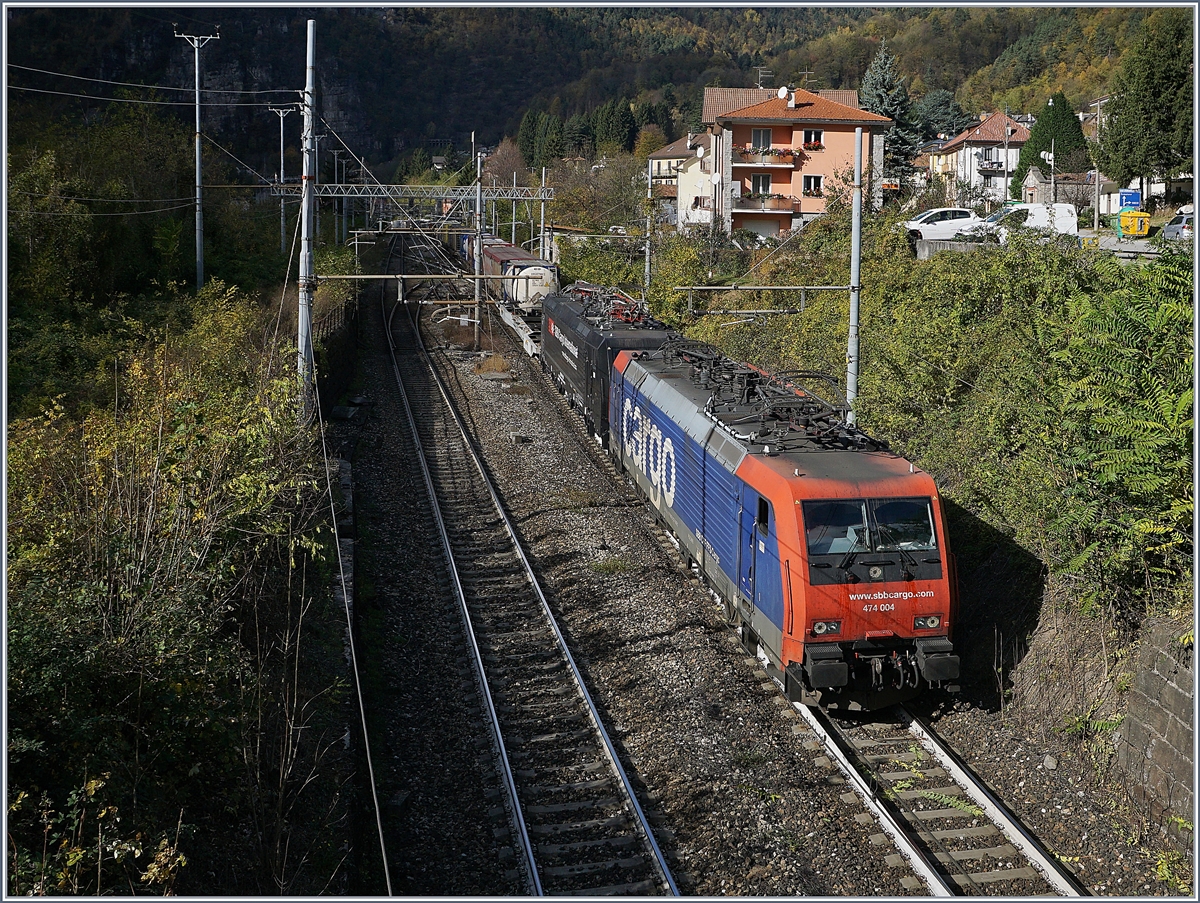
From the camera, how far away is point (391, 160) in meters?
126

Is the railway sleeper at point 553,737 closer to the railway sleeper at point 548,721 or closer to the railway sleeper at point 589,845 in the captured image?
the railway sleeper at point 548,721

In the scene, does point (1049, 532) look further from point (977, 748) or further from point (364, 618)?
point (364, 618)

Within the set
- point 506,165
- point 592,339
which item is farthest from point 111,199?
point 506,165

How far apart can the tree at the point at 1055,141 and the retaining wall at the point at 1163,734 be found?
47368mm

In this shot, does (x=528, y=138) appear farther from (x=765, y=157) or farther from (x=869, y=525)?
(x=869, y=525)

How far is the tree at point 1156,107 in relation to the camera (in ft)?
105

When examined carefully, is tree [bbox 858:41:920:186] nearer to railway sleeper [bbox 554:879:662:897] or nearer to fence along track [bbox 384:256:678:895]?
fence along track [bbox 384:256:678:895]

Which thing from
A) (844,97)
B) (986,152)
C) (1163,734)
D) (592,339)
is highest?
(844,97)

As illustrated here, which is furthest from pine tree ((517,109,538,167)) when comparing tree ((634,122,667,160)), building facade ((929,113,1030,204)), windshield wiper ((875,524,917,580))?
windshield wiper ((875,524,917,580))

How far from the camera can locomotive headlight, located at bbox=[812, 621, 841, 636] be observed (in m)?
9.66

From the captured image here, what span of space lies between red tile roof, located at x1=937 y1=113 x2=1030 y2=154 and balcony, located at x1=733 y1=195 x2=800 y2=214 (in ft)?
88.0

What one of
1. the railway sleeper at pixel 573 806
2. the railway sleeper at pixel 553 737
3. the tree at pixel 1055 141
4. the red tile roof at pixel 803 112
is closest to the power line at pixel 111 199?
the railway sleeper at pixel 553 737

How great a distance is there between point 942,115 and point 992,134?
578 inches

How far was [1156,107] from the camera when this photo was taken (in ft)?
109
